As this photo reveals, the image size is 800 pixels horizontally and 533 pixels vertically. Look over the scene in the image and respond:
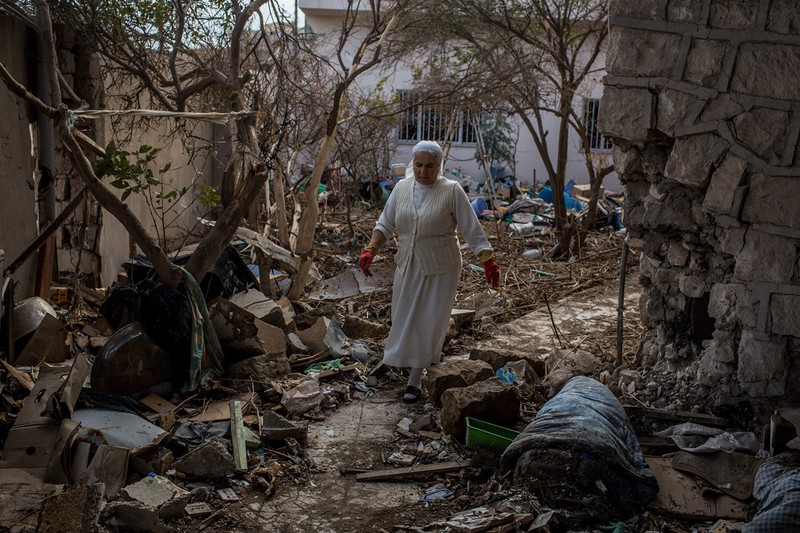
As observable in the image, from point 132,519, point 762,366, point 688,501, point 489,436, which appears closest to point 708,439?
point 762,366

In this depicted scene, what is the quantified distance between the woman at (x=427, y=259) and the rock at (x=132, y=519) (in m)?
2.30

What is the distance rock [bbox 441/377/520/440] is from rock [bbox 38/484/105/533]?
210 cm

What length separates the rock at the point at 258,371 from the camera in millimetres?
5445

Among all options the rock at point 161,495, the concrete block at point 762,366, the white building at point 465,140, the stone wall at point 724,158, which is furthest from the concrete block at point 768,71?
the white building at point 465,140

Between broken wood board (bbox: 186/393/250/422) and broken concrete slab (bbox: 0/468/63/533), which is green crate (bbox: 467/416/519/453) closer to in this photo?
broken wood board (bbox: 186/393/250/422)

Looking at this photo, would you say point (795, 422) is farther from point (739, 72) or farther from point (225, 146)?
point (225, 146)

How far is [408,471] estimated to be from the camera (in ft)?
14.0

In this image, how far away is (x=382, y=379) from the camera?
5941 mm

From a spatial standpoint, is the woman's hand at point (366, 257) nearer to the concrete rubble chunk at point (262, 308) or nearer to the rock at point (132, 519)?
the concrete rubble chunk at point (262, 308)

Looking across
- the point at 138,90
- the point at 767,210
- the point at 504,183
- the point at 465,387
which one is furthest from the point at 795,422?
the point at 504,183

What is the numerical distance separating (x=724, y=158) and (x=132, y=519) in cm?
364

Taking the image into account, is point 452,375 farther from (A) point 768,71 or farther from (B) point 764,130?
(A) point 768,71

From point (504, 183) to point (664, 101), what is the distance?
13903 millimetres

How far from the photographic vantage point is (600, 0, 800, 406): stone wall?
4.25m
